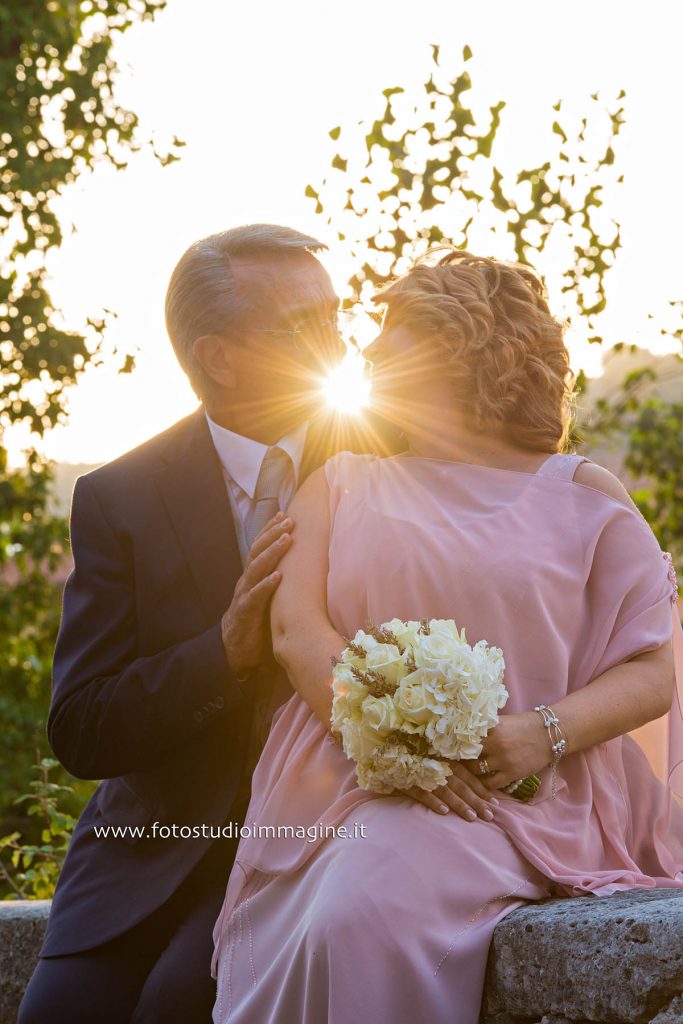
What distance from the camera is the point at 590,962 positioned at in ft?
7.38

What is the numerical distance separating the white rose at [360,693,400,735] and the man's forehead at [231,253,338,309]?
5.11 ft

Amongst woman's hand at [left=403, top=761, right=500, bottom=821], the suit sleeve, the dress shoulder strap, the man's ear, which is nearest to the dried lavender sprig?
woman's hand at [left=403, top=761, right=500, bottom=821]

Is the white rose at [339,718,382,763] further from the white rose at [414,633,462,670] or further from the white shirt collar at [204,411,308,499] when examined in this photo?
the white shirt collar at [204,411,308,499]

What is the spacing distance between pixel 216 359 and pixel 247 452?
1.06 ft

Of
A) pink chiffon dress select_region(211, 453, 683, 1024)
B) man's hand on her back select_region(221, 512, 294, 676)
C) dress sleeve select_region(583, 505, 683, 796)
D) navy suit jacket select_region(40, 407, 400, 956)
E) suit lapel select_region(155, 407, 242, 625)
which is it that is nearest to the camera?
pink chiffon dress select_region(211, 453, 683, 1024)

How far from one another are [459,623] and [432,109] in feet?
8.69

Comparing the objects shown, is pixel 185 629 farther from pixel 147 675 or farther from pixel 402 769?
pixel 402 769

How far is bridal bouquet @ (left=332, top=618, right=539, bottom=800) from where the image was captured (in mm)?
2457

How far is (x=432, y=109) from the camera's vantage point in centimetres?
476

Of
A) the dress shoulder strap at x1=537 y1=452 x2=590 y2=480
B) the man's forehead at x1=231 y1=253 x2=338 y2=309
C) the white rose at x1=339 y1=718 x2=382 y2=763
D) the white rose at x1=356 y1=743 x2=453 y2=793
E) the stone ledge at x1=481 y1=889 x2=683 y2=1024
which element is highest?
the man's forehead at x1=231 y1=253 x2=338 y2=309

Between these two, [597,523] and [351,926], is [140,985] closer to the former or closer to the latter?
[351,926]

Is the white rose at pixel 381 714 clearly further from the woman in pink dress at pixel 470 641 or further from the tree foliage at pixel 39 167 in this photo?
the tree foliage at pixel 39 167

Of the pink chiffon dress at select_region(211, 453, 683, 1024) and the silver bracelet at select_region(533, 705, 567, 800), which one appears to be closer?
the pink chiffon dress at select_region(211, 453, 683, 1024)

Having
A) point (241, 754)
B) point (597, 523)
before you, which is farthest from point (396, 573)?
point (241, 754)
